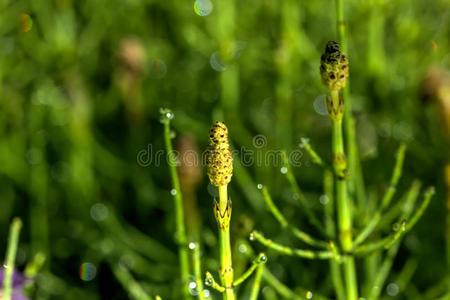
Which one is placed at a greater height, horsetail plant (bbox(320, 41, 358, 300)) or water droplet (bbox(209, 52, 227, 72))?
water droplet (bbox(209, 52, 227, 72))

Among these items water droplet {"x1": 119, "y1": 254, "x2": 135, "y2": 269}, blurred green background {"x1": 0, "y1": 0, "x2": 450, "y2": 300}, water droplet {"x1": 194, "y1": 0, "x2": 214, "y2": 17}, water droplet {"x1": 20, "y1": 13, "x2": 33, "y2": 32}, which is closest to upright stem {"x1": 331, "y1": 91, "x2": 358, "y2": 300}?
blurred green background {"x1": 0, "y1": 0, "x2": 450, "y2": 300}

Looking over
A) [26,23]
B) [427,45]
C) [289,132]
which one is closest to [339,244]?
[289,132]

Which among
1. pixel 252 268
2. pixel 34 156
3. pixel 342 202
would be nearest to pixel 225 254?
pixel 252 268

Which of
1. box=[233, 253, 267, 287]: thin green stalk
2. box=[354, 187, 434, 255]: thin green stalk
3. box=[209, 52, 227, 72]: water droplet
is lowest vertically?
box=[233, 253, 267, 287]: thin green stalk

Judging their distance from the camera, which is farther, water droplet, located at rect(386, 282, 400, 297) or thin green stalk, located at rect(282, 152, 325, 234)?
water droplet, located at rect(386, 282, 400, 297)

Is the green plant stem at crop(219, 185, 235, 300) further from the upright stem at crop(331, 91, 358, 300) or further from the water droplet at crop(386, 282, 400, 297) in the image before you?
the water droplet at crop(386, 282, 400, 297)

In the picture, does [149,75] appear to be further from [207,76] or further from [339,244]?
[339,244]

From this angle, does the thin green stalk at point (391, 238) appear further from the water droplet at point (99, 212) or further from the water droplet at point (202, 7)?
the water droplet at point (202, 7)
